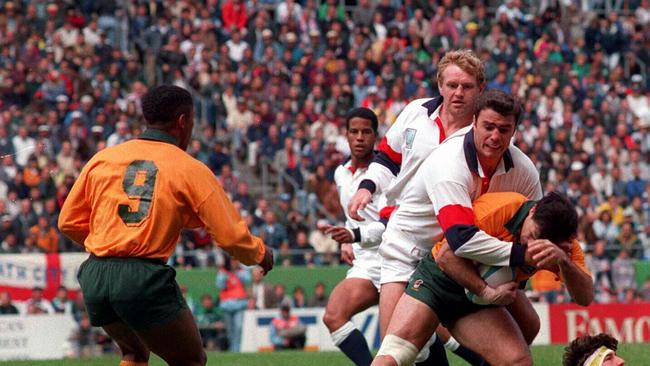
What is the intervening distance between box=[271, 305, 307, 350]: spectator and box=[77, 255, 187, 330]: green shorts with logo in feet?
34.9

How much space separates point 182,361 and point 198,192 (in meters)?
0.98

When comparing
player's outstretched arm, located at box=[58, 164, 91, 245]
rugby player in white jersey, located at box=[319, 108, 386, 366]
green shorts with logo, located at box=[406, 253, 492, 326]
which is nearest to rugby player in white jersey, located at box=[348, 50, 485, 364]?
green shorts with logo, located at box=[406, 253, 492, 326]

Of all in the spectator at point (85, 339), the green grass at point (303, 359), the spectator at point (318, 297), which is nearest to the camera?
the green grass at point (303, 359)

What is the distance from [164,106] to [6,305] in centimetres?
1061

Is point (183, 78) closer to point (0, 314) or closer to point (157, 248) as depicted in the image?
point (0, 314)

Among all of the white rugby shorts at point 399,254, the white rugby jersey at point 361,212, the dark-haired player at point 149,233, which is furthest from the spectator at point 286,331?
the dark-haired player at point 149,233

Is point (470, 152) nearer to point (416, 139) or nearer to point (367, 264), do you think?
point (416, 139)

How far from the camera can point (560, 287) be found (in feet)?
65.4

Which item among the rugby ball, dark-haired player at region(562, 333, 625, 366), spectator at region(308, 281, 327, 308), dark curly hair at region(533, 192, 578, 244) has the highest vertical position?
dark curly hair at region(533, 192, 578, 244)

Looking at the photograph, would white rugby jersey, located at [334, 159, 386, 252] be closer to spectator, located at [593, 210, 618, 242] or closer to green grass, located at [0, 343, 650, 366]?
green grass, located at [0, 343, 650, 366]

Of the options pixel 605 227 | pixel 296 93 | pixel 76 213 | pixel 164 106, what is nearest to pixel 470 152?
pixel 164 106

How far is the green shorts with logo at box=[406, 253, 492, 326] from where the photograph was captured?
24.2 ft

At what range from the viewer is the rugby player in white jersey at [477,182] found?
706 cm

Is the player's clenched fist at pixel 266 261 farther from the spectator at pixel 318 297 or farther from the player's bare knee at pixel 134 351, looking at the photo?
the spectator at pixel 318 297
